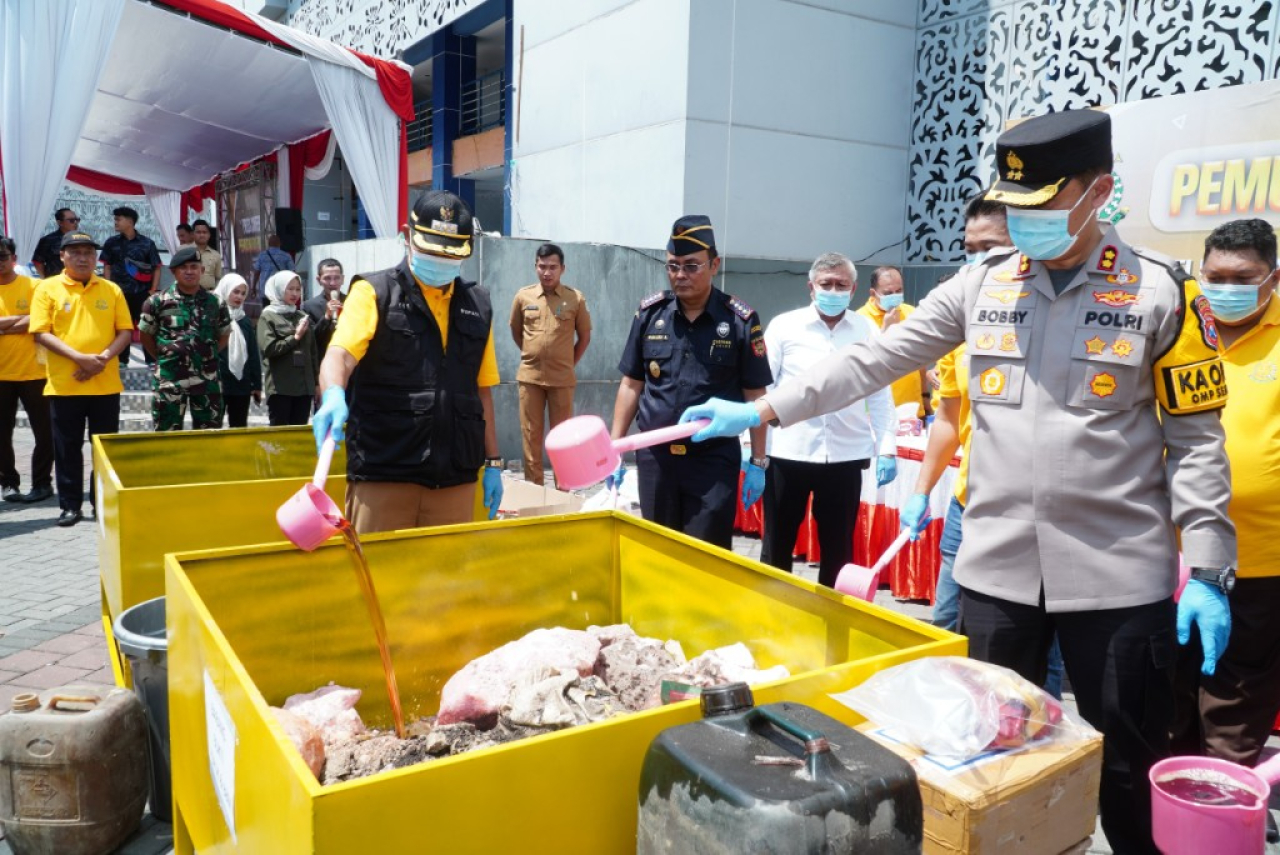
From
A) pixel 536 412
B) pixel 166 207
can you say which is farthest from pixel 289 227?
pixel 536 412

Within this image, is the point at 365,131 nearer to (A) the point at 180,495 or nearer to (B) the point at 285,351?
(B) the point at 285,351

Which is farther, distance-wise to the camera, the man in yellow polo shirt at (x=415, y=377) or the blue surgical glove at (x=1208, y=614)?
the man in yellow polo shirt at (x=415, y=377)

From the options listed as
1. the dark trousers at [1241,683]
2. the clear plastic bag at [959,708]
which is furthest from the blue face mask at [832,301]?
the clear plastic bag at [959,708]

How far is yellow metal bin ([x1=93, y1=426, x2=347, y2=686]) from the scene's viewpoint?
325 centimetres

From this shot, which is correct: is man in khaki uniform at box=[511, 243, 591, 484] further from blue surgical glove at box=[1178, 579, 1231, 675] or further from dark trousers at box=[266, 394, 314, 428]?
blue surgical glove at box=[1178, 579, 1231, 675]

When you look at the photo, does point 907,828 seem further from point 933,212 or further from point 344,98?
point 344,98

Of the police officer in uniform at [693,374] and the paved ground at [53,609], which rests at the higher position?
the police officer in uniform at [693,374]

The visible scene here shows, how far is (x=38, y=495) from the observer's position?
6785 mm

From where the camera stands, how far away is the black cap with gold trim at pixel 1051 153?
1.95m

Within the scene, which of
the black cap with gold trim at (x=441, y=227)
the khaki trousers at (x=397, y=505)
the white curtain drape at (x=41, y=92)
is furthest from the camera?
the white curtain drape at (x=41, y=92)

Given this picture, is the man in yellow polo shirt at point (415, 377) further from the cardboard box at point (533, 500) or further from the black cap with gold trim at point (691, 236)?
the cardboard box at point (533, 500)

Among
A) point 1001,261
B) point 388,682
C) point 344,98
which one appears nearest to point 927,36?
point 344,98

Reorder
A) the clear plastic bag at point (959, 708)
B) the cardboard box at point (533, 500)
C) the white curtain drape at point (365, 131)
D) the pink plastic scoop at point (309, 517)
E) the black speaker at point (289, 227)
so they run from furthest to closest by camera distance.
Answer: the black speaker at point (289, 227), the white curtain drape at point (365, 131), the cardboard box at point (533, 500), the pink plastic scoop at point (309, 517), the clear plastic bag at point (959, 708)

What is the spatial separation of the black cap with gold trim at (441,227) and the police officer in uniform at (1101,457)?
1802 millimetres
